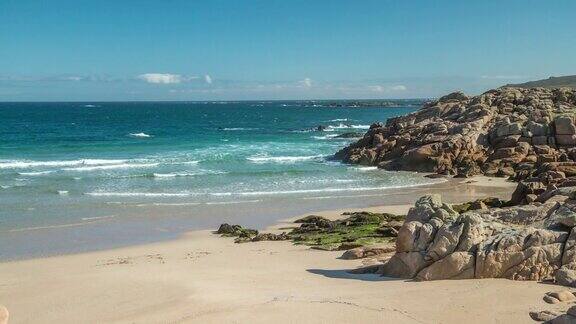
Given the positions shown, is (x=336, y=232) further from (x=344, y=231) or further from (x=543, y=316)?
(x=543, y=316)

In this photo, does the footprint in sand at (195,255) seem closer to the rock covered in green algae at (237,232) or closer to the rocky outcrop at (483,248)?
the rock covered in green algae at (237,232)

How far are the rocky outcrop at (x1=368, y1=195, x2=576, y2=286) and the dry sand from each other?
377 millimetres

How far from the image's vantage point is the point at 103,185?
33656 mm

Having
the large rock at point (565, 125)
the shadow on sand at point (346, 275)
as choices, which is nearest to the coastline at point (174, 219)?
the large rock at point (565, 125)

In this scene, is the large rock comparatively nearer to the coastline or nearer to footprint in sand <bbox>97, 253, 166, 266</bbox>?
the coastline

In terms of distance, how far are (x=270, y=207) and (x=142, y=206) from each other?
5809 mm

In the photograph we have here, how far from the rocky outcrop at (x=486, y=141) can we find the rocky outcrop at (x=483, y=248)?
17.6 m

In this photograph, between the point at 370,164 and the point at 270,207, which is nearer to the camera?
the point at 270,207

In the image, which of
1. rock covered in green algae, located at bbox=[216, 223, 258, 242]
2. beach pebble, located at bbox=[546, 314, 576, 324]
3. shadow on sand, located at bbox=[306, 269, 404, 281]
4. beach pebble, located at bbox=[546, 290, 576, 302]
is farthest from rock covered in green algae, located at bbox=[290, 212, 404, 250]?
beach pebble, located at bbox=[546, 314, 576, 324]

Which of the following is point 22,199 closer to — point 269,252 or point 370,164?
point 269,252

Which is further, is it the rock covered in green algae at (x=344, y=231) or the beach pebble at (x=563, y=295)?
the rock covered in green algae at (x=344, y=231)

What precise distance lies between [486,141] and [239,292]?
30921 millimetres

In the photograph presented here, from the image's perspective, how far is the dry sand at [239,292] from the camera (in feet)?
35.1

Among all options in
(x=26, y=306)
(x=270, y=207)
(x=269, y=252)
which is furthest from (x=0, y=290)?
(x=270, y=207)
